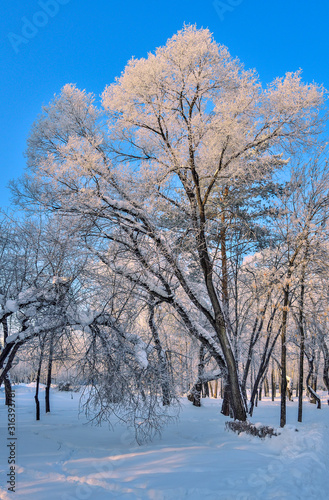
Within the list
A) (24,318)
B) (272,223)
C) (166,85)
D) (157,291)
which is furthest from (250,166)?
(24,318)

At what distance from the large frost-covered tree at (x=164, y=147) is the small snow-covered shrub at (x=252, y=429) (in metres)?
0.27

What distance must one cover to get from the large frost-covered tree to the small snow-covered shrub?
0.27 meters

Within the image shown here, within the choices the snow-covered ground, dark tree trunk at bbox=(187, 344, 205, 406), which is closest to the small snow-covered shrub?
the snow-covered ground

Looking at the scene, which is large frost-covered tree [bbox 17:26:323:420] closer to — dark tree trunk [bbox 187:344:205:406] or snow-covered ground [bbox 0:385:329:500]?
snow-covered ground [bbox 0:385:329:500]

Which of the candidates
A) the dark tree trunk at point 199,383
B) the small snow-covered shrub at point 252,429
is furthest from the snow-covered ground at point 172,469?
the dark tree trunk at point 199,383

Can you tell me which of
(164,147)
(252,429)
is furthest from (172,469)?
(164,147)

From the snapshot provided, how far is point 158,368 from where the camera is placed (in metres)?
8.23

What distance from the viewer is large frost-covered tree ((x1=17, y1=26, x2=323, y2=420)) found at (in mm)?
8359

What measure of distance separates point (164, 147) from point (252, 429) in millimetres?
7137

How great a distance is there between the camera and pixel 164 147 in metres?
9.32

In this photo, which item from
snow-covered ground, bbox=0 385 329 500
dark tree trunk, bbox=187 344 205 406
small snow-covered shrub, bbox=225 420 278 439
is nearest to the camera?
snow-covered ground, bbox=0 385 329 500

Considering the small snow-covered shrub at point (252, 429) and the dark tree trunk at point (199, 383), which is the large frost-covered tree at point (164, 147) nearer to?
the small snow-covered shrub at point (252, 429)

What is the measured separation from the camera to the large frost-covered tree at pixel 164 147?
836 centimetres

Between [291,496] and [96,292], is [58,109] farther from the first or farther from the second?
[291,496]
